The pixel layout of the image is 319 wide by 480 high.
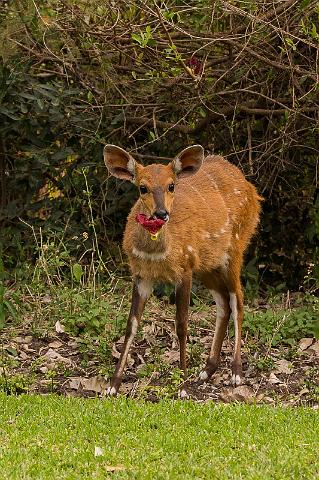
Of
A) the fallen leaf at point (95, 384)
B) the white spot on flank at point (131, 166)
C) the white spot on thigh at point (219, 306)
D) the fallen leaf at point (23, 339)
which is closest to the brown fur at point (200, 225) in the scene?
the white spot on flank at point (131, 166)

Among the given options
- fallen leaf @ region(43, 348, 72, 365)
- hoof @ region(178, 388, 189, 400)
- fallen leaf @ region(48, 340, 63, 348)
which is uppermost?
hoof @ region(178, 388, 189, 400)

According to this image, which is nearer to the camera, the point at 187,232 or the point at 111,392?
the point at 111,392

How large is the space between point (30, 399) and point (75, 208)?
387cm

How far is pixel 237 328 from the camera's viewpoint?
354 inches

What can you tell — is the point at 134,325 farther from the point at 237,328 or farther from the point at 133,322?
the point at 237,328

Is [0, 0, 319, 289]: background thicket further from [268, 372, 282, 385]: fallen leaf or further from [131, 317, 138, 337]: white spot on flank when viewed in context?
[268, 372, 282, 385]: fallen leaf

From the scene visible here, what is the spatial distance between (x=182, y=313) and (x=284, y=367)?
3.22 feet

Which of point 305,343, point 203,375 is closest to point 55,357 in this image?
point 203,375

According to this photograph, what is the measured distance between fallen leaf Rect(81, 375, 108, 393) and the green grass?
0.78 metres

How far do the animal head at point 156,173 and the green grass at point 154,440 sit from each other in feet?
4.32

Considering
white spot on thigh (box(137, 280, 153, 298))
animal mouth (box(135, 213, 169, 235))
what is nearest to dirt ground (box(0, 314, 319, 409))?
white spot on thigh (box(137, 280, 153, 298))

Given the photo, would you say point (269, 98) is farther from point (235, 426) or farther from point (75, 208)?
point (235, 426)

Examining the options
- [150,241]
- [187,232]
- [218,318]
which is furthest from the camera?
[218,318]

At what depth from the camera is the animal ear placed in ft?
27.2
